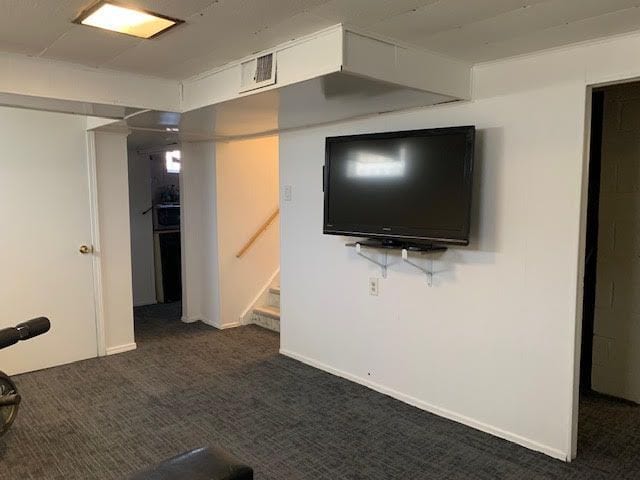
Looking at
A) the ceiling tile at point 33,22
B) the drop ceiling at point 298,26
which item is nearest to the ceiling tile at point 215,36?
the drop ceiling at point 298,26

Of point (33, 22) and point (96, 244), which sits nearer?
point (33, 22)

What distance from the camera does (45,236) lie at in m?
3.91

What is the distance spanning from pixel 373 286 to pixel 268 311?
6.29 feet

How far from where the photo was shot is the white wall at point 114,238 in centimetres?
420

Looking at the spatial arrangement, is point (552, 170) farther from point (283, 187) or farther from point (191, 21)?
point (283, 187)

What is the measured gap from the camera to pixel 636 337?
3275 millimetres

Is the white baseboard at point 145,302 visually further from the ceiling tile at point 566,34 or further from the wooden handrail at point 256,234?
the ceiling tile at point 566,34

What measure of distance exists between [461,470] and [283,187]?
97.4 inches

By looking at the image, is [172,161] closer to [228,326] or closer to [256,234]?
[256,234]

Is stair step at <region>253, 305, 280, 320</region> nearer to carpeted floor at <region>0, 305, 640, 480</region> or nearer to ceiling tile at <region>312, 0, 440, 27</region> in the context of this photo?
carpeted floor at <region>0, 305, 640, 480</region>

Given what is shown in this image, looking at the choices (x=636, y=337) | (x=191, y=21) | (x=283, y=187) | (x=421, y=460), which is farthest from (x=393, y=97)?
(x=636, y=337)

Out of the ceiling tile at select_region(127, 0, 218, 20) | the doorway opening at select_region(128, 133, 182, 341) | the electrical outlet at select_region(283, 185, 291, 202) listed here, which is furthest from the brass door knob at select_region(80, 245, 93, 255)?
the ceiling tile at select_region(127, 0, 218, 20)

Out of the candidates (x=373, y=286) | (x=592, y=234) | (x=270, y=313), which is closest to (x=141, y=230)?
(x=270, y=313)

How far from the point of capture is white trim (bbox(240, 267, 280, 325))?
526 centimetres
